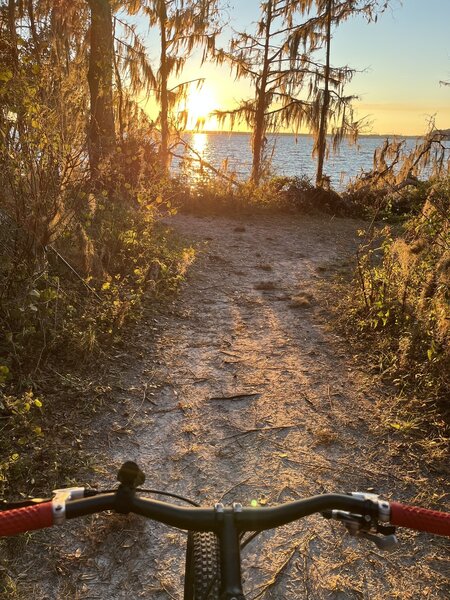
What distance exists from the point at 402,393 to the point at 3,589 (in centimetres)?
325

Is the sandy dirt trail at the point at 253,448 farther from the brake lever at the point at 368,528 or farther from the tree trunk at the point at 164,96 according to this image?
the tree trunk at the point at 164,96

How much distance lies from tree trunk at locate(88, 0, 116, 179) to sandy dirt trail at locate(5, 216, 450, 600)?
3.99 m

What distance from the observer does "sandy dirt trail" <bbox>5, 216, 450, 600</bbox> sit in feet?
7.63

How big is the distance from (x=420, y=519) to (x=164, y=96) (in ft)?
44.5

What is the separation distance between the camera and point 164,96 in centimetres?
1290

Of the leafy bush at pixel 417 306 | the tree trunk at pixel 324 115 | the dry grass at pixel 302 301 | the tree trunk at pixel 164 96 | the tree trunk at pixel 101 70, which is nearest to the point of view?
the leafy bush at pixel 417 306

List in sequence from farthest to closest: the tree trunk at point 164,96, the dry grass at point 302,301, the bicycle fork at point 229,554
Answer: the tree trunk at point 164,96
the dry grass at point 302,301
the bicycle fork at point 229,554

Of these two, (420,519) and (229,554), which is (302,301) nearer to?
(420,519)

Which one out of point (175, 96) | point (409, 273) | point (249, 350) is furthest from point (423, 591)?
point (175, 96)

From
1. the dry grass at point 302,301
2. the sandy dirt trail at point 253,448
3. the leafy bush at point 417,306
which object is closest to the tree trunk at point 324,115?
the dry grass at point 302,301

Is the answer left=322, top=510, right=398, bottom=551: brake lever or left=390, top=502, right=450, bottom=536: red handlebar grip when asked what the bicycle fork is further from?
left=390, top=502, right=450, bottom=536: red handlebar grip

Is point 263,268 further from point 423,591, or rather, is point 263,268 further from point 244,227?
point 423,591

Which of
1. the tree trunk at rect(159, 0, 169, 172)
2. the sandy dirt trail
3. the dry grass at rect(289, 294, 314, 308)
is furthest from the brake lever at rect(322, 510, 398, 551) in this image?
the tree trunk at rect(159, 0, 169, 172)

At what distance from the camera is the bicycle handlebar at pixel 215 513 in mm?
1121
